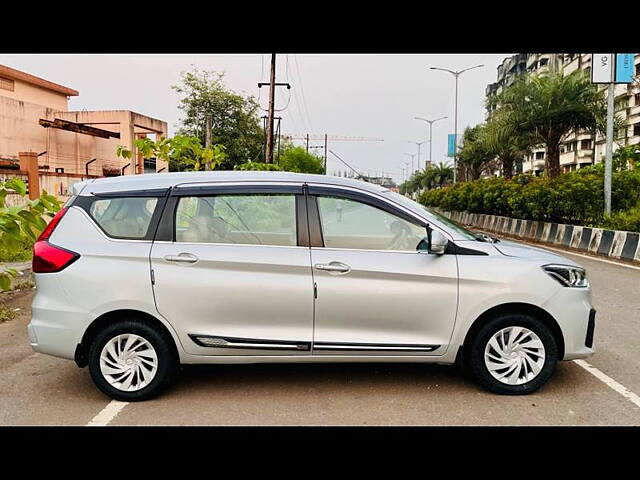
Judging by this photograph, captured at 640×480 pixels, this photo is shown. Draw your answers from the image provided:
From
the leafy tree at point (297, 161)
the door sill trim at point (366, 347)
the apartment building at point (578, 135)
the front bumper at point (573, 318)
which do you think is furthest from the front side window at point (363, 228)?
the leafy tree at point (297, 161)

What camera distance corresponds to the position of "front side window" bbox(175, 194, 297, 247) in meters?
4.52

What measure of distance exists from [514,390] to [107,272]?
3280mm

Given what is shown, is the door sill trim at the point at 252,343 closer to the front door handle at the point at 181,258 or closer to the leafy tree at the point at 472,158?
the front door handle at the point at 181,258

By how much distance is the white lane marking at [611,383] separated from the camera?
175 inches

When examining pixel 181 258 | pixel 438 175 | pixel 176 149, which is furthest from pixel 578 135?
pixel 438 175

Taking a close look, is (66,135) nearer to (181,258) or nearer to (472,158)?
(181,258)

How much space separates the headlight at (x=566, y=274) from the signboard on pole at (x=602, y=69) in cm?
1057

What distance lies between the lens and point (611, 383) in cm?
477

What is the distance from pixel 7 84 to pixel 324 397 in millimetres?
32623
